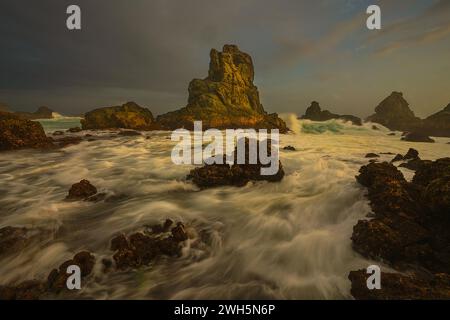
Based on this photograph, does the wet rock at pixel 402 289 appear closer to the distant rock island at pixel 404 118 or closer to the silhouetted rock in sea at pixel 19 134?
the silhouetted rock in sea at pixel 19 134

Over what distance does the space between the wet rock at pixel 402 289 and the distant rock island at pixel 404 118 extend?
5684cm

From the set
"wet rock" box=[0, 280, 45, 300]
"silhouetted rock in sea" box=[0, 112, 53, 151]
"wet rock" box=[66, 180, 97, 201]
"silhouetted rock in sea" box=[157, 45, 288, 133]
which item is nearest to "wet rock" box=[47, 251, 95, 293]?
"wet rock" box=[0, 280, 45, 300]

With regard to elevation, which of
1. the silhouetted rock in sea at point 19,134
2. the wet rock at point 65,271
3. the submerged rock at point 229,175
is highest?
the silhouetted rock in sea at point 19,134

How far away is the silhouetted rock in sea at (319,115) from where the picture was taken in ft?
251

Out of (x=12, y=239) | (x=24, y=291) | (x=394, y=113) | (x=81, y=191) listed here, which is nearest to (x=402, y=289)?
(x=24, y=291)

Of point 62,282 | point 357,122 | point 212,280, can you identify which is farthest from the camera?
point 357,122

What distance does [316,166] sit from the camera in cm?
1255

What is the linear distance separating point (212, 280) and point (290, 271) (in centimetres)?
147

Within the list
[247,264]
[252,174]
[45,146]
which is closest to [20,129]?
[45,146]

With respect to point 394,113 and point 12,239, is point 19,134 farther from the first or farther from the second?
point 394,113

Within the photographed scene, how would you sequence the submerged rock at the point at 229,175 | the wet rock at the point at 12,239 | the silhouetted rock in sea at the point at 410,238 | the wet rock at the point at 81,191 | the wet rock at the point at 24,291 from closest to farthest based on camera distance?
the silhouetted rock in sea at the point at 410,238, the wet rock at the point at 24,291, the wet rock at the point at 12,239, the wet rock at the point at 81,191, the submerged rock at the point at 229,175

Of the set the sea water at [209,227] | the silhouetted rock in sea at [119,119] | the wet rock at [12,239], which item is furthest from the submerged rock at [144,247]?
the silhouetted rock in sea at [119,119]

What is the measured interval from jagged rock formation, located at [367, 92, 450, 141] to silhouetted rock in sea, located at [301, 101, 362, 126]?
25.8ft
